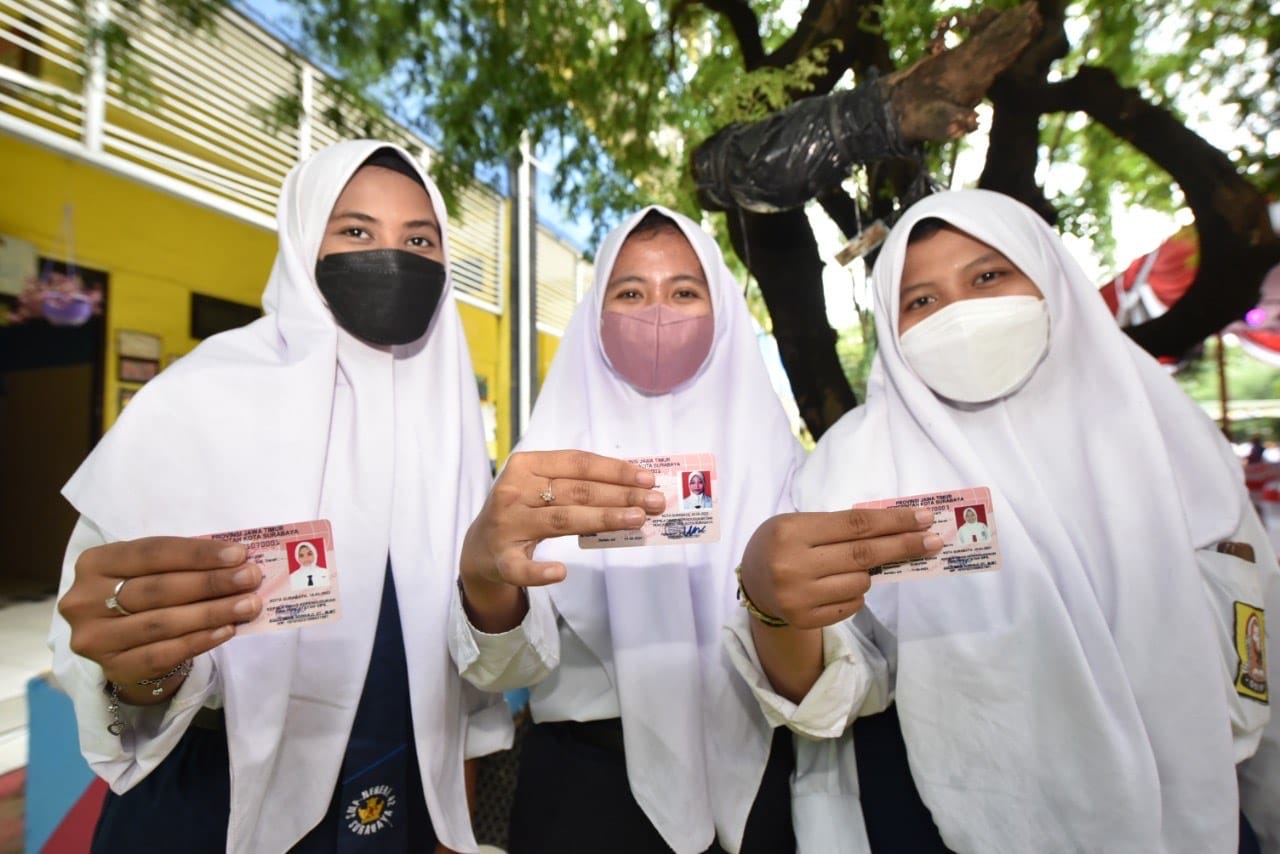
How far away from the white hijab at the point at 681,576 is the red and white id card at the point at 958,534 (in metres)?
0.48

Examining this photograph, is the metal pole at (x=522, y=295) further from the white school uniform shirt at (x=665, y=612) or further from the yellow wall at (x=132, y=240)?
the white school uniform shirt at (x=665, y=612)

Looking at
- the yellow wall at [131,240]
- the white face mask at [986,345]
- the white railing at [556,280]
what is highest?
the white railing at [556,280]

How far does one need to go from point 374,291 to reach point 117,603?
83 centimetres

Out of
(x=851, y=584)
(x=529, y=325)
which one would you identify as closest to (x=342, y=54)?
(x=529, y=325)

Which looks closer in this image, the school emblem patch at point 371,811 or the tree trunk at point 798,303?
the school emblem patch at point 371,811

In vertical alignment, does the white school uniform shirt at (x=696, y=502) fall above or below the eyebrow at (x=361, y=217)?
below

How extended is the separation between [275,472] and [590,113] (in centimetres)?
349

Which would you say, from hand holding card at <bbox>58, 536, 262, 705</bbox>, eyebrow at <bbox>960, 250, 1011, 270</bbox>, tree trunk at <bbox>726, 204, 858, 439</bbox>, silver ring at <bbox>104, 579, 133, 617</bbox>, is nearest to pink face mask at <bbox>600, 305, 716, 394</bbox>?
eyebrow at <bbox>960, 250, 1011, 270</bbox>

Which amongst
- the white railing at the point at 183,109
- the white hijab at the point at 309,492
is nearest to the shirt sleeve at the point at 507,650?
the white hijab at the point at 309,492

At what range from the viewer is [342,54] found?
3670mm

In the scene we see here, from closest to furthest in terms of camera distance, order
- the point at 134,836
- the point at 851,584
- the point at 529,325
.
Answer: the point at 851,584 → the point at 134,836 → the point at 529,325

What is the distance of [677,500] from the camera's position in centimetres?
118

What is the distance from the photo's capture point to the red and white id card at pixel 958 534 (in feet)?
3.69

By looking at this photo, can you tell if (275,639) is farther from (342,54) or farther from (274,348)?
(342,54)
